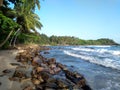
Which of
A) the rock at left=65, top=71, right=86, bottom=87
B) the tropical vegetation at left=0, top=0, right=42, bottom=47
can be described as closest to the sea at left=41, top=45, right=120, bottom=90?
the rock at left=65, top=71, right=86, bottom=87

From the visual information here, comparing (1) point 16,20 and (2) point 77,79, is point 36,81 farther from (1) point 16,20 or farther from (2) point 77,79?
(1) point 16,20

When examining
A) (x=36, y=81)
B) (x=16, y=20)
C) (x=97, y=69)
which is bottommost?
(x=97, y=69)

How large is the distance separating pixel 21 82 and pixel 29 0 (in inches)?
429

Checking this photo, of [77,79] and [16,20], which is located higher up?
[16,20]

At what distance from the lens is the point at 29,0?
18203 mm

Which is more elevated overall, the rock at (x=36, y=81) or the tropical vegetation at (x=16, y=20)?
the tropical vegetation at (x=16, y=20)

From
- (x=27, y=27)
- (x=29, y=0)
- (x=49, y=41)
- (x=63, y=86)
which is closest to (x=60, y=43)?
(x=49, y=41)

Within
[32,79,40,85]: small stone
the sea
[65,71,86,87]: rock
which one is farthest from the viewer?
the sea

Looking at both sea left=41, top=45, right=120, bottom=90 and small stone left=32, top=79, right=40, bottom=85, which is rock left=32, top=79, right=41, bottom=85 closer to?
small stone left=32, top=79, right=40, bottom=85

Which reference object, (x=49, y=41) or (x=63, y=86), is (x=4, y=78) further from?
(x=49, y=41)

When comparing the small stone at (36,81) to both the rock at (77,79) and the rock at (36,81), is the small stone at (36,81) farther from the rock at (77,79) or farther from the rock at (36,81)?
the rock at (77,79)

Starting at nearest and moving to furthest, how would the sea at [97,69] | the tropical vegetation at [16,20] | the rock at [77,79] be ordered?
the rock at [77,79], the sea at [97,69], the tropical vegetation at [16,20]

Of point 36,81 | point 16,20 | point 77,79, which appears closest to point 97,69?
point 77,79

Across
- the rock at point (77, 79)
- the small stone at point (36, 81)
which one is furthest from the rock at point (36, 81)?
the rock at point (77, 79)
